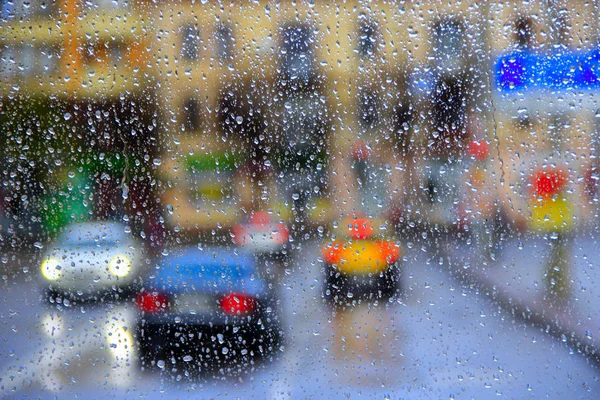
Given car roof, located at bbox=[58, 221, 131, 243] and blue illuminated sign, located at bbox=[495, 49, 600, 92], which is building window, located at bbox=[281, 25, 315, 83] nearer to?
blue illuminated sign, located at bbox=[495, 49, 600, 92]

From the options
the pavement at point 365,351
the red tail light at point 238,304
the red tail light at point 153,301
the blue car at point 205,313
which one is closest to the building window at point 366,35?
the pavement at point 365,351

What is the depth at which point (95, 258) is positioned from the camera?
1.65m

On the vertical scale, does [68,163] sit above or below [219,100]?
below

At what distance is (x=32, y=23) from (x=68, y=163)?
446 mm

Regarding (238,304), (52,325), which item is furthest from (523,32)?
(52,325)

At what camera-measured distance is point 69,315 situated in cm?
164

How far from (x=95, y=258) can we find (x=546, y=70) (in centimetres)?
152

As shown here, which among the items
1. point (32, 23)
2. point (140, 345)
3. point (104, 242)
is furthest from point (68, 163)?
point (140, 345)

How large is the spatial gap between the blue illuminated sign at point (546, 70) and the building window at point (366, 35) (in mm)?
391

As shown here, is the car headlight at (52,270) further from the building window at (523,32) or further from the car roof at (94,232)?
the building window at (523,32)

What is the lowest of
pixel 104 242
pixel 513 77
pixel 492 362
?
pixel 492 362

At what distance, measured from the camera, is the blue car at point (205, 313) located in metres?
1.64

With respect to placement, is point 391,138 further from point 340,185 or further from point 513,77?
point 513,77

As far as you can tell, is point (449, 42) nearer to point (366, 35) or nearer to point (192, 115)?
point (366, 35)
